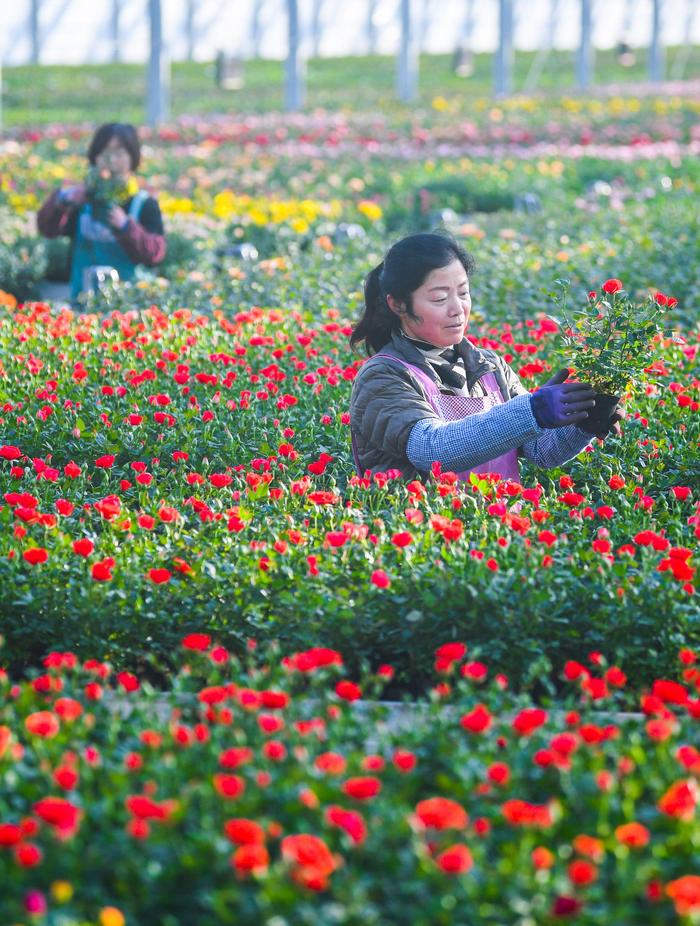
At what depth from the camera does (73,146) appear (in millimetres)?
17234

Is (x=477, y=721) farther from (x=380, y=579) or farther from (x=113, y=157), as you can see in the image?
(x=113, y=157)

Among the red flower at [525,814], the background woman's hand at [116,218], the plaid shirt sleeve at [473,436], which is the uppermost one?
the background woman's hand at [116,218]

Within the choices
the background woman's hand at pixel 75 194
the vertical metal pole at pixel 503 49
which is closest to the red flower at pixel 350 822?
the background woman's hand at pixel 75 194

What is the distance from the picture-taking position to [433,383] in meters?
3.98

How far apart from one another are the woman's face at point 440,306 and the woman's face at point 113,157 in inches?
143

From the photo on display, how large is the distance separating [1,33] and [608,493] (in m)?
45.5

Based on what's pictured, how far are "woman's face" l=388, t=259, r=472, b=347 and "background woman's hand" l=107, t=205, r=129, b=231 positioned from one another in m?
3.67

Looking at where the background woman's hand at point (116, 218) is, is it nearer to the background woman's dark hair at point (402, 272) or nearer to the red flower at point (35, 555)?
the background woman's dark hair at point (402, 272)

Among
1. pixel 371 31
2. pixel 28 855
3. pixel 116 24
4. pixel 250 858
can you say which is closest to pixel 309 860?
pixel 250 858

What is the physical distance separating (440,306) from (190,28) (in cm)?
4940

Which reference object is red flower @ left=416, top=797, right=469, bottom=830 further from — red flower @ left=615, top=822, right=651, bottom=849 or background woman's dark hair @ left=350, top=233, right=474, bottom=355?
background woman's dark hair @ left=350, top=233, right=474, bottom=355

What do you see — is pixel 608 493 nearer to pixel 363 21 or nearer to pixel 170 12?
pixel 170 12

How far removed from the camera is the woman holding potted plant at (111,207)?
7203 mm

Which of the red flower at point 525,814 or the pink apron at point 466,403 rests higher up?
the pink apron at point 466,403
